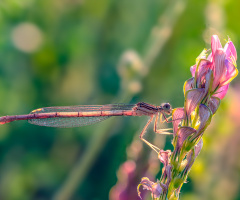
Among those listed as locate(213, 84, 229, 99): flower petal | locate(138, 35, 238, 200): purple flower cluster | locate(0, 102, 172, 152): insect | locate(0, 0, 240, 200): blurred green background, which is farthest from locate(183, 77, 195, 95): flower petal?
locate(0, 0, 240, 200): blurred green background

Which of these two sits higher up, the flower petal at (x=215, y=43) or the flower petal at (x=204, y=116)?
the flower petal at (x=215, y=43)

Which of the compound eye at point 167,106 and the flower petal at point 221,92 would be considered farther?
the compound eye at point 167,106

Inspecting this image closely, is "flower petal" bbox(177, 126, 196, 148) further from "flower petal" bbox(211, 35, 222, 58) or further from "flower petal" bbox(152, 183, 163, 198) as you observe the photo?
"flower petal" bbox(211, 35, 222, 58)

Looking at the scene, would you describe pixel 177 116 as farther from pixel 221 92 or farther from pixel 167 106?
pixel 167 106

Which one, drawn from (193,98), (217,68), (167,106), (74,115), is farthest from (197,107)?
(74,115)

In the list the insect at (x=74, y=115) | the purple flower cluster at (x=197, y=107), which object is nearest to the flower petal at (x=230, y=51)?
the purple flower cluster at (x=197, y=107)

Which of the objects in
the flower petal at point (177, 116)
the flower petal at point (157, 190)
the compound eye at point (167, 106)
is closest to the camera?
the flower petal at point (157, 190)

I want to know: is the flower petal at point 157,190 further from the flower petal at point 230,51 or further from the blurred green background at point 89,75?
the blurred green background at point 89,75
